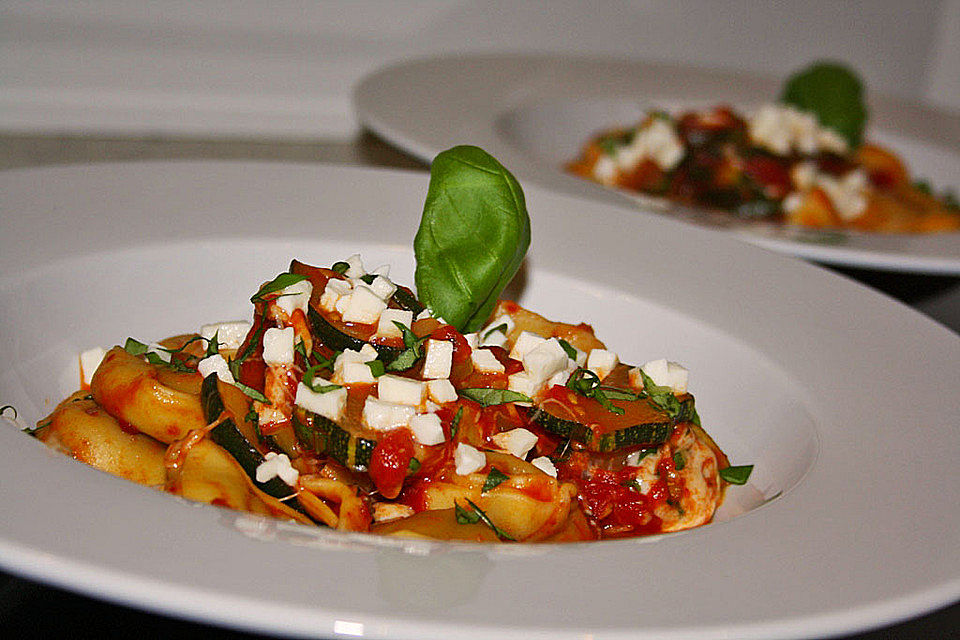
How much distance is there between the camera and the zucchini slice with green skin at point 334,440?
1363 millimetres

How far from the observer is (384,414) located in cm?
138

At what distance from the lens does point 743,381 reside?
1.81 meters

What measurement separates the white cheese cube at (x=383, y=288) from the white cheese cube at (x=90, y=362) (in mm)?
448

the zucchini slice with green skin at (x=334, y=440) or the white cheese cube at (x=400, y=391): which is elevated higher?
the white cheese cube at (x=400, y=391)

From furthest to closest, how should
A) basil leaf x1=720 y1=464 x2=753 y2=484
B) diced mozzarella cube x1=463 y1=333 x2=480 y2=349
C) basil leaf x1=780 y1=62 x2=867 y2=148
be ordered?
basil leaf x1=780 y1=62 x2=867 y2=148 → basil leaf x1=720 y1=464 x2=753 y2=484 → diced mozzarella cube x1=463 y1=333 x2=480 y2=349

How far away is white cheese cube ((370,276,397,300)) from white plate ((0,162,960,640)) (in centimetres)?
40

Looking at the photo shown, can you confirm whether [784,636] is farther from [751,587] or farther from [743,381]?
[743,381]

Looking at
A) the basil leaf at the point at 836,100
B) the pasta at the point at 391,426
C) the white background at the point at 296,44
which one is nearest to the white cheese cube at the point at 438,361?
the pasta at the point at 391,426

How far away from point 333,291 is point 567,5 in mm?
4011

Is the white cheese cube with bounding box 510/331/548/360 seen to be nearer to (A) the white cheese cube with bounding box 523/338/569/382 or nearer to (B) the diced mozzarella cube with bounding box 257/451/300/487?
(A) the white cheese cube with bounding box 523/338/569/382

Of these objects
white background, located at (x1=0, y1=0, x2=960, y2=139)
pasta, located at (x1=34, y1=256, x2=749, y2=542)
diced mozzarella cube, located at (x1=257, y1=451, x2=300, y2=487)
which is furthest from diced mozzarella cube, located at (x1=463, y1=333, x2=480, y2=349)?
white background, located at (x1=0, y1=0, x2=960, y2=139)

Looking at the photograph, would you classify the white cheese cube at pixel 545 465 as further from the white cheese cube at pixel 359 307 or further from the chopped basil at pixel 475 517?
the white cheese cube at pixel 359 307

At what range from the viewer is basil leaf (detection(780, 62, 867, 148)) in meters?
3.52

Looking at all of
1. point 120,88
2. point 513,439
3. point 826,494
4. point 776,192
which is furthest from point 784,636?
point 120,88
